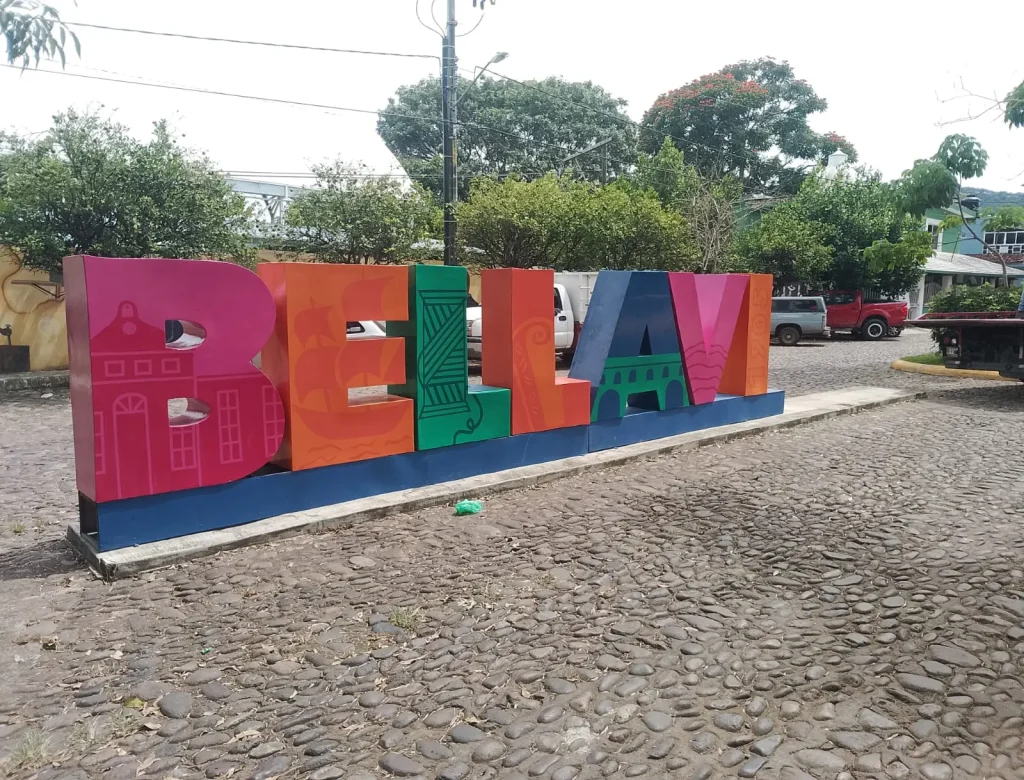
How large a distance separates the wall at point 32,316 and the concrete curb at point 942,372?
1630 cm

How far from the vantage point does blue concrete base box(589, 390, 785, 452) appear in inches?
324

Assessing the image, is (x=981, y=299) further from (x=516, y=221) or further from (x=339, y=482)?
(x=339, y=482)

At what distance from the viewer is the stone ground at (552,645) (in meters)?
3.05

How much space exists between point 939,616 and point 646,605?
1557 mm

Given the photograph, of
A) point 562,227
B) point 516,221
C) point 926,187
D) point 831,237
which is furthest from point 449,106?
point 831,237

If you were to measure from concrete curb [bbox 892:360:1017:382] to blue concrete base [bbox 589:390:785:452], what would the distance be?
19.3 feet

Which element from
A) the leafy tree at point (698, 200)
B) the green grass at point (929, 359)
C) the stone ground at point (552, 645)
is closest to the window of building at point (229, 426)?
the stone ground at point (552, 645)

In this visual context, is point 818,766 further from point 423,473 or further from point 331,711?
point 423,473

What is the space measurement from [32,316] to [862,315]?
23917mm

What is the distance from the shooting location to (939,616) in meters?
4.18

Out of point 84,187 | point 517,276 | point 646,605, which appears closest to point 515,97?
point 84,187

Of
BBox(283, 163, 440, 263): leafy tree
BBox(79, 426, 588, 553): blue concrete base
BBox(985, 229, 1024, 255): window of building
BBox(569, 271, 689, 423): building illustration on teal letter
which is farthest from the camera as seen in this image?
BBox(985, 229, 1024, 255): window of building

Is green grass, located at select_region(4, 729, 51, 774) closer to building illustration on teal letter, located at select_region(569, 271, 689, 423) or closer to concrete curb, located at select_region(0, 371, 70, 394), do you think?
building illustration on teal letter, located at select_region(569, 271, 689, 423)

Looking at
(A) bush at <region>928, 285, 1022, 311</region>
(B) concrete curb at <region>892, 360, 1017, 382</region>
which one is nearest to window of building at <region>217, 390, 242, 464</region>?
(B) concrete curb at <region>892, 360, 1017, 382</region>
